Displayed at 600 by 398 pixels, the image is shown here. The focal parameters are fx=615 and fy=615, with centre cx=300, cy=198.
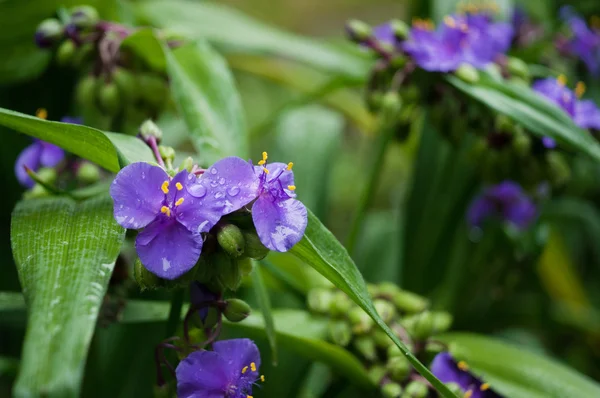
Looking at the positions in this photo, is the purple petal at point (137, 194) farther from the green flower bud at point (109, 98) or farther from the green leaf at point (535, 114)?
the green leaf at point (535, 114)

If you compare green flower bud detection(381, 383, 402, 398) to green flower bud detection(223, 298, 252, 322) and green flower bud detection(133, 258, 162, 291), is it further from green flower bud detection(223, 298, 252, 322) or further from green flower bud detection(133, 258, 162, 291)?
green flower bud detection(133, 258, 162, 291)

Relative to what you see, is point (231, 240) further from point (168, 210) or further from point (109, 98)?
point (109, 98)

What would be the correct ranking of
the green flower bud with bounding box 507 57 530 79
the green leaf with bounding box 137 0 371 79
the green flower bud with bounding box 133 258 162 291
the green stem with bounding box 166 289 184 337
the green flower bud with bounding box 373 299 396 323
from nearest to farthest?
the green flower bud with bounding box 133 258 162 291
the green stem with bounding box 166 289 184 337
the green flower bud with bounding box 373 299 396 323
the green flower bud with bounding box 507 57 530 79
the green leaf with bounding box 137 0 371 79

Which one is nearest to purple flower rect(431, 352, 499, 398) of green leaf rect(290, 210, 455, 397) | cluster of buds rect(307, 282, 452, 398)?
cluster of buds rect(307, 282, 452, 398)

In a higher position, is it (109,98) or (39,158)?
(109,98)

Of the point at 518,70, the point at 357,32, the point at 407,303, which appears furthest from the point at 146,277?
the point at 518,70
